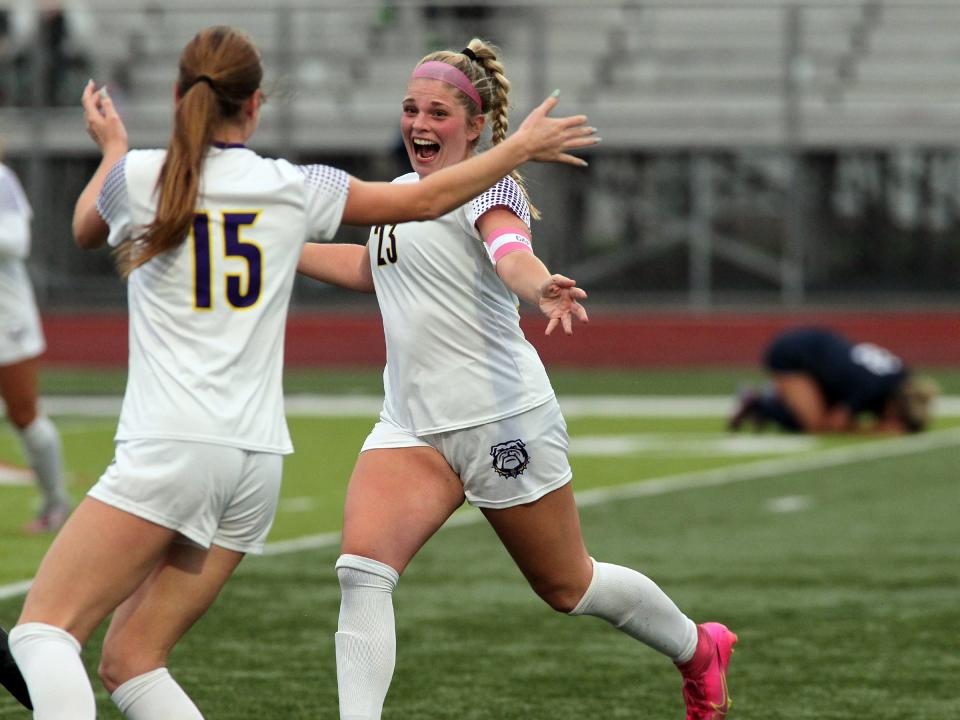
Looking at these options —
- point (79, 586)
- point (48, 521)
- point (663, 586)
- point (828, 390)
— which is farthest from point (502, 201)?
point (828, 390)

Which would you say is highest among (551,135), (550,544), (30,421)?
(551,135)

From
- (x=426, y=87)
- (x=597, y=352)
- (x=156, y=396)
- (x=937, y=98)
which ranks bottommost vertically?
Answer: (x=597, y=352)

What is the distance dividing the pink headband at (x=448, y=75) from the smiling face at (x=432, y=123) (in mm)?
15

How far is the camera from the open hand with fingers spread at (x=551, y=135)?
4.18 m

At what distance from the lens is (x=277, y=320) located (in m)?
4.06

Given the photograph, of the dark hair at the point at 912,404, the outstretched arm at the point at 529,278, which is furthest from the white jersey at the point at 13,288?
the dark hair at the point at 912,404

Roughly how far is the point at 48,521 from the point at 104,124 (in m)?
5.56

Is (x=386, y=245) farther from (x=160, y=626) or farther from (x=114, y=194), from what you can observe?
(x=160, y=626)

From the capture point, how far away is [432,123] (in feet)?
15.8

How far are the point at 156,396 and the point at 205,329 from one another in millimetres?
178

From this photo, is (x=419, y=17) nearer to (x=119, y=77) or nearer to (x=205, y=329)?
(x=119, y=77)

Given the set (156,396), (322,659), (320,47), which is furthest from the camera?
(320,47)

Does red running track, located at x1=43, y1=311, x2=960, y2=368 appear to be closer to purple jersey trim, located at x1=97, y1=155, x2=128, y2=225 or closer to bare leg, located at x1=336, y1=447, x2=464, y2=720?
bare leg, located at x1=336, y1=447, x2=464, y2=720

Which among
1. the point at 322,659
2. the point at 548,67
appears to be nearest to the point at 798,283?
the point at 548,67
